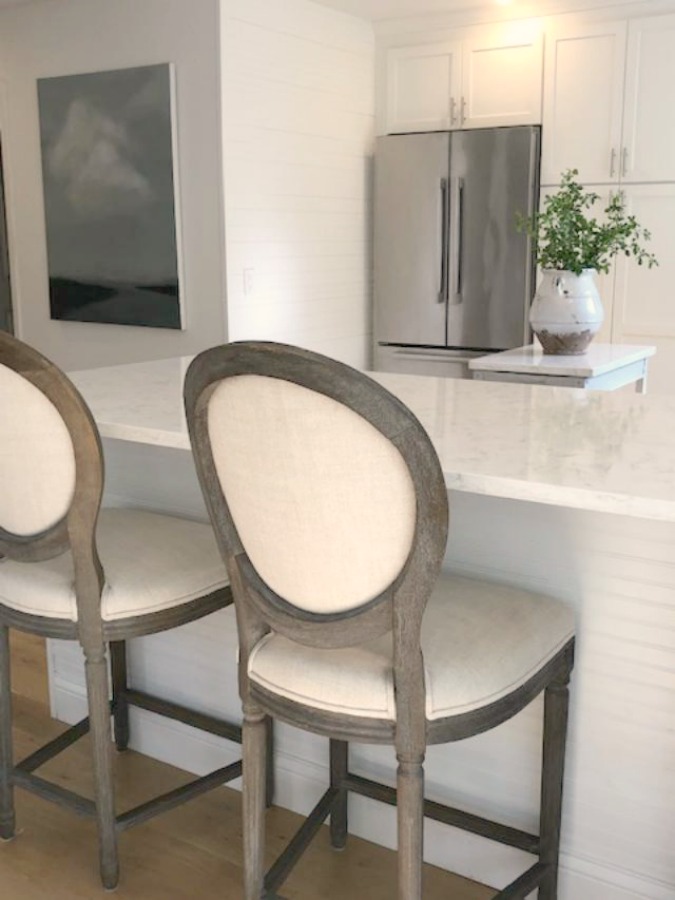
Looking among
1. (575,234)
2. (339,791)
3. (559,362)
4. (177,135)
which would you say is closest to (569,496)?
(339,791)

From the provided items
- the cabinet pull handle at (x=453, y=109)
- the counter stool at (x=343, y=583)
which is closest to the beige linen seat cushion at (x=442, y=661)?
the counter stool at (x=343, y=583)

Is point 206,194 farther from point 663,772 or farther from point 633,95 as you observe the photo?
point 663,772

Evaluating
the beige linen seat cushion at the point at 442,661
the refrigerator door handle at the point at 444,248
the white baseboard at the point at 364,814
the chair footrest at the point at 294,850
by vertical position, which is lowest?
the white baseboard at the point at 364,814

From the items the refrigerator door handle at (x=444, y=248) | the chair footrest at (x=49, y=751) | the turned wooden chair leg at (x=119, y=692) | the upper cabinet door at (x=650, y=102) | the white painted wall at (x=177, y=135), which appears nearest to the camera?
the chair footrest at (x=49, y=751)

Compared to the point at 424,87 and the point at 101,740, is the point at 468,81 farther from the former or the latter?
the point at 101,740

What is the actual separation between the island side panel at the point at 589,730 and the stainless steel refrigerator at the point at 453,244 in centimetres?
314

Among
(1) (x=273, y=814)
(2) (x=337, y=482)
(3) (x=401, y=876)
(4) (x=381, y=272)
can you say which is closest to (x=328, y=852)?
(1) (x=273, y=814)

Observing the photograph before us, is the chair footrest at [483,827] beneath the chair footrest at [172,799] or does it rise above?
above

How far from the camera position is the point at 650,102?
4445 millimetres

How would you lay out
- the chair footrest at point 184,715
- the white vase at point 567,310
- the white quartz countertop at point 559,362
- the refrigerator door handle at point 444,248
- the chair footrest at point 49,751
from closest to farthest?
1. the chair footrest at point 49,751
2. the chair footrest at point 184,715
3. the white quartz countertop at point 559,362
4. the white vase at point 567,310
5. the refrigerator door handle at point 444,248

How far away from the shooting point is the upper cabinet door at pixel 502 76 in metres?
4.69

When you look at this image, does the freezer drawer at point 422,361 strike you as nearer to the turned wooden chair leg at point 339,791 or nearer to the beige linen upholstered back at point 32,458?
the turned wooden chair leg at point 339,791

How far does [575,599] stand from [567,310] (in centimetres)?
200

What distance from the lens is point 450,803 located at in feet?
6.24
